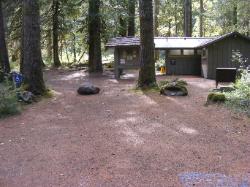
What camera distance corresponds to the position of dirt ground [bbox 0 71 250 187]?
6.09 meters

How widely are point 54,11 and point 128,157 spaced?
24.2 meters

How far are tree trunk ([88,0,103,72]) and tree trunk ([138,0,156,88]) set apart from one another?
9.77 meters

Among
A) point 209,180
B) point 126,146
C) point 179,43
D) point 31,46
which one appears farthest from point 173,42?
point 209,180

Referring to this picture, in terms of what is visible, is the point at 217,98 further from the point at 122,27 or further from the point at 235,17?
the point at 235,17

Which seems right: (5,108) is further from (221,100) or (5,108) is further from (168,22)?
(168,22)

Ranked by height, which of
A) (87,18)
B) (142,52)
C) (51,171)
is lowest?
(51,171)

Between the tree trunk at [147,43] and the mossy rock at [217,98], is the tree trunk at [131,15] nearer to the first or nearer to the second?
the tree trunk at [147,43]

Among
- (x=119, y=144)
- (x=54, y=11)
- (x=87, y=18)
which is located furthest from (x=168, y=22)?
(x=119, y=144)

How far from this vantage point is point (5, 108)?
11.2m

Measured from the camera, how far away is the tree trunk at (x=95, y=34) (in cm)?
2470

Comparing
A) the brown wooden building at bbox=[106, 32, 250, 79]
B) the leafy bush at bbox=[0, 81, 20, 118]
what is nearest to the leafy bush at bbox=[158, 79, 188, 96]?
the leafy bush at bbox=[0, 81, 20, 118]

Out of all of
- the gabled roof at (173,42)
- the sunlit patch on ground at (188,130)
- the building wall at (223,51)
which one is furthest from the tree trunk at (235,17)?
the sunlit patch on ground at (188,130)

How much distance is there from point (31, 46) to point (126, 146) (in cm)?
769

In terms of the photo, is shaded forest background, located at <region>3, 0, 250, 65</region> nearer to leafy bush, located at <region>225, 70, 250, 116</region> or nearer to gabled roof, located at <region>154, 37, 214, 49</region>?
gabled roof, located at <region>154, 37, 214, 49</region>
